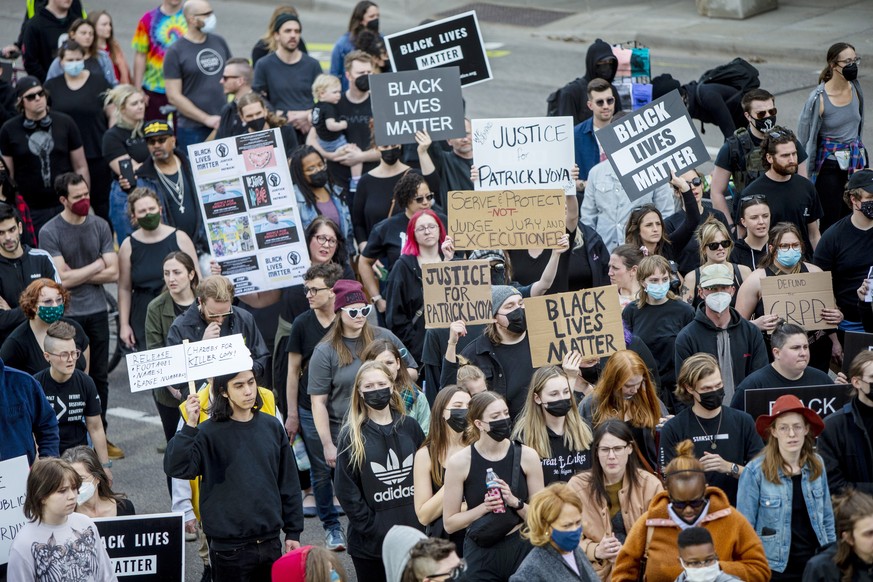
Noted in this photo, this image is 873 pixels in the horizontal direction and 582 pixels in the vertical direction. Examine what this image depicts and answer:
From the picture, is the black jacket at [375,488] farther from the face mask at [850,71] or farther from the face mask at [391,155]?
the face mask at [850,71]

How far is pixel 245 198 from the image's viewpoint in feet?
39.8

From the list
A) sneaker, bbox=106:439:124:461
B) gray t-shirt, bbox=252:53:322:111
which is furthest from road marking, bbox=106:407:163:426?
gray t-shirt, bbox=252:53:322:111

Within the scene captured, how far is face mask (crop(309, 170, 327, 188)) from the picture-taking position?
40.0 ft

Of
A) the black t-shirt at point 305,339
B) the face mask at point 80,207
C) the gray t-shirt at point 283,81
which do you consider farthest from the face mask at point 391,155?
the gray t-shirt at point 283,81

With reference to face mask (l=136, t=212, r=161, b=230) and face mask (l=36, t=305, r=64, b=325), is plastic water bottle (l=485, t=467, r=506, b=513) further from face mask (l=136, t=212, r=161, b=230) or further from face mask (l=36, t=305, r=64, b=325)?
face mask (l=136, t=212, r=161, b=230)

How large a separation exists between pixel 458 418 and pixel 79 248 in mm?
5117

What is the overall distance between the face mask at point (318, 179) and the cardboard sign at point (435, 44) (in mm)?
1879

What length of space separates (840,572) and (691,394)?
170 centimetres

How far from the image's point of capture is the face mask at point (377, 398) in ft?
27.8

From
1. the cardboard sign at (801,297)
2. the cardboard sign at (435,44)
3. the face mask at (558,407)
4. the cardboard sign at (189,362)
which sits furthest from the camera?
the cardboard sign at (435,44)

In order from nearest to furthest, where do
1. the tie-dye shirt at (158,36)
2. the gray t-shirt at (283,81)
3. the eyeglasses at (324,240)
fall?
the eyeglasses at (324,240) → the gray t-shirt at (283,81) → the tie-dye shirt at (158,36)

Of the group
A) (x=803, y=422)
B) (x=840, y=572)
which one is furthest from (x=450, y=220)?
(x=840, y=572)

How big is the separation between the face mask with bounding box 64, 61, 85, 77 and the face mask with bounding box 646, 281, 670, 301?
7.67m

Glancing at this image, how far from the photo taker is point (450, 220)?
11008 millimetres
